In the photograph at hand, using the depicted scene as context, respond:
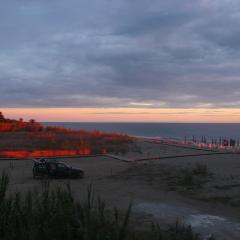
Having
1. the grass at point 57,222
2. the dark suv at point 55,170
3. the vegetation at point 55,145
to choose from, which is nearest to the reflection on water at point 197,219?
the grass at point 57,222

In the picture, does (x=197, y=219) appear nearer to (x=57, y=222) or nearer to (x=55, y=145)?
(x=57, y=222)

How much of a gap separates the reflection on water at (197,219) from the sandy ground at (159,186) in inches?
1.3

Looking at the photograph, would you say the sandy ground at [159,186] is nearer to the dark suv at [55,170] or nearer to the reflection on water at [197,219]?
the reflection on water at [197,219]

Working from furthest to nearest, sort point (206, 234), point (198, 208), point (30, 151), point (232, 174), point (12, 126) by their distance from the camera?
point (12, 126), point (30, 151), point (232, 174), point (198, 208), point (206, 234)

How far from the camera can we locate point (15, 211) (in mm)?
6691

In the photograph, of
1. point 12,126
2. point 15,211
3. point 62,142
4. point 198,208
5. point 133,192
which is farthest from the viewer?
point 12,126

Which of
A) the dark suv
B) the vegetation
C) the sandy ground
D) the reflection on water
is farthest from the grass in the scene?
the vegetation

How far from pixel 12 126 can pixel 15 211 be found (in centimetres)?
6959

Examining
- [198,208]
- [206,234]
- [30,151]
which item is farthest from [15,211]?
[30,151]

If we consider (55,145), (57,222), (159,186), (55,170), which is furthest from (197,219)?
(55,145)

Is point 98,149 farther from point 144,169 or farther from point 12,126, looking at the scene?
point 12,126

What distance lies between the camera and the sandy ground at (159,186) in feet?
64.0

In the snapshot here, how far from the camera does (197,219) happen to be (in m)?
17.2

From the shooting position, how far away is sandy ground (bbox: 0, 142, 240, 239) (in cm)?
1952
